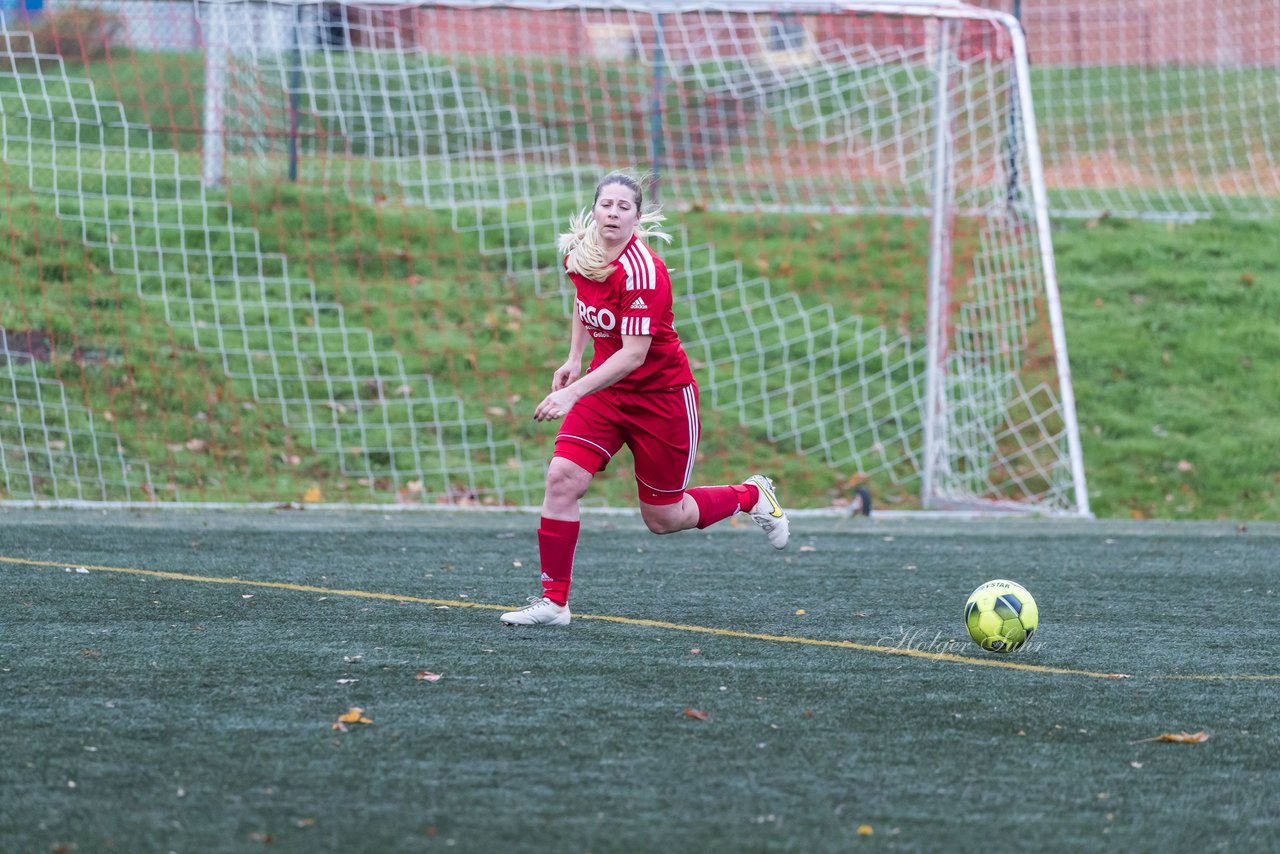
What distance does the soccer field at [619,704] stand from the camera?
319 cm

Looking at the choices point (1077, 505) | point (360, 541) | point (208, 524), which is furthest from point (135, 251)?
point (1077, 505)

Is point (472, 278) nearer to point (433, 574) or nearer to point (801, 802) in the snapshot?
point (433, 574)

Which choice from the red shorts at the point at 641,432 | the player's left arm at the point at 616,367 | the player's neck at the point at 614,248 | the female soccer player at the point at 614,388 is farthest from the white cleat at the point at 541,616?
the player's neck at the point at 614,248

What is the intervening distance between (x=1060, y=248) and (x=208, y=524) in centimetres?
762

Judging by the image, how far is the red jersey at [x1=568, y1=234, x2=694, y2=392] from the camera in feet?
16.5

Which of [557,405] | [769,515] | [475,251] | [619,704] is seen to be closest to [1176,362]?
[475,251]

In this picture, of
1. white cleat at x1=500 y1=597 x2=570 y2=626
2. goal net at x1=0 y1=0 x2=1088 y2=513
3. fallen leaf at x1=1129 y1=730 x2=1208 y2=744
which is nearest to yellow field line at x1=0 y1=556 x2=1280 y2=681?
white cleat at x1=500 y1=597 x2=570 y2=626

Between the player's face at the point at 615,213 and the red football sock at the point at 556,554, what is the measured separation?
0.98 m

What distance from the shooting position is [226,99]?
10.2 m

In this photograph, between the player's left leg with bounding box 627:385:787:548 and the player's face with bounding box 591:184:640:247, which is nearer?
the player's face with bounding box 591:184:640:247

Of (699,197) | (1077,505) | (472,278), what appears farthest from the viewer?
(699,197)

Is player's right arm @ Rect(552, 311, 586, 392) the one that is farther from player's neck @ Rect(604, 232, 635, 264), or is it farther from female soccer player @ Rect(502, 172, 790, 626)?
player's neck @ Rect(604, 232, 635, 264)

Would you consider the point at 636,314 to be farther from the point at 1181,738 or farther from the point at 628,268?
the point at 1181,738

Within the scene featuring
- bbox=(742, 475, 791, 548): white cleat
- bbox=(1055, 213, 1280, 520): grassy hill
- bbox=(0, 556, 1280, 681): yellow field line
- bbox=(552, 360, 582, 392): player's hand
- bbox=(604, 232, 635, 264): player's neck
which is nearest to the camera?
bbox=(0, 556, 1280, 681): yellow field line
